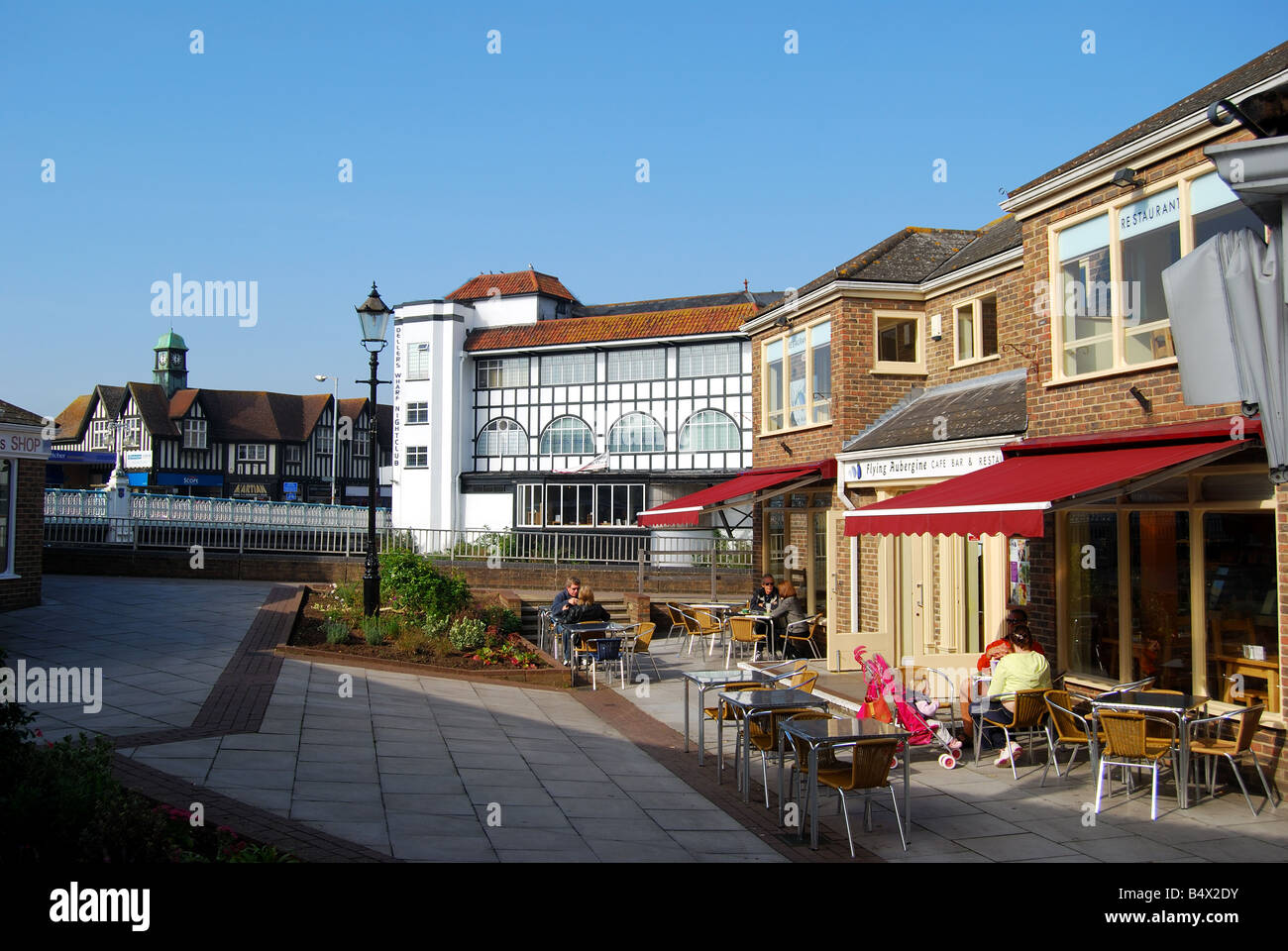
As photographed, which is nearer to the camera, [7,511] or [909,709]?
[909,709]

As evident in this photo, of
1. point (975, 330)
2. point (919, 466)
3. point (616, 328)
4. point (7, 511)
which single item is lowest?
point (7, 511)

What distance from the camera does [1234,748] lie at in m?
7.64

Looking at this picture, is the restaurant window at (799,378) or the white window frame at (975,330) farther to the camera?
the restaurant window at (799,378)

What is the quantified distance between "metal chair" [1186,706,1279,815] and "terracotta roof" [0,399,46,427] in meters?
16.1

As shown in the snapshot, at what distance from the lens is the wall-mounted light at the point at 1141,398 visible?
9.27 metres

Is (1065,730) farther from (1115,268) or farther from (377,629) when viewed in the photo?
(377,629)

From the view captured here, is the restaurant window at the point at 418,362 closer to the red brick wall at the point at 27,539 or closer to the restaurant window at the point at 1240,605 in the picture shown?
the red brick wall at the point at 27,539

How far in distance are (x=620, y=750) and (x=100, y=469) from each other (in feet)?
246

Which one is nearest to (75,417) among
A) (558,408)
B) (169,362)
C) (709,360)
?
(169,362)

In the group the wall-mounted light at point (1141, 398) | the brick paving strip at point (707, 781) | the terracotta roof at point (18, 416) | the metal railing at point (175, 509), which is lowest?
the brick paving strip at point (707, 781)

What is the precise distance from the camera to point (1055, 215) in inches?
422

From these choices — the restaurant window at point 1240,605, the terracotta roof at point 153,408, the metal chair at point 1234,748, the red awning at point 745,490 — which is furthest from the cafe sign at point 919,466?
the terracotta roof at point 153,408

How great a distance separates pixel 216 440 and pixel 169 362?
35.5 feet

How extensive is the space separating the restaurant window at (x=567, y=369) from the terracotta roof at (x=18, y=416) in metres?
25.5
